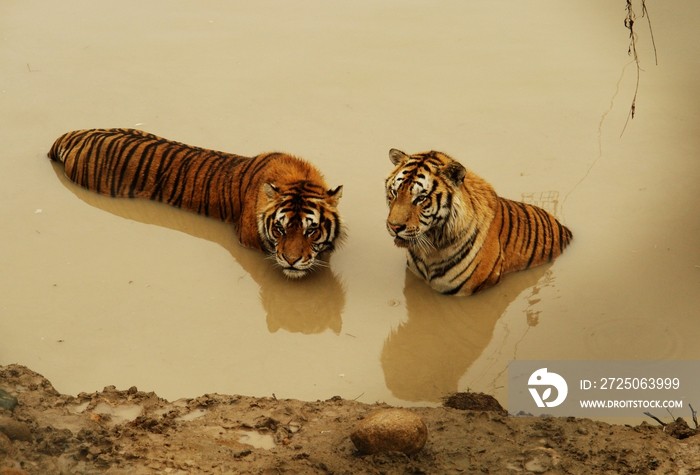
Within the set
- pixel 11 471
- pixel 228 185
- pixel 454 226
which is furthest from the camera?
pixel 228 185

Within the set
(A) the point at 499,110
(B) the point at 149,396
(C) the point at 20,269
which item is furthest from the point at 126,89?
(B) the point at 149,396

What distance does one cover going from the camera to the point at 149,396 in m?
4.30

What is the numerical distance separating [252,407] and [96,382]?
101cm

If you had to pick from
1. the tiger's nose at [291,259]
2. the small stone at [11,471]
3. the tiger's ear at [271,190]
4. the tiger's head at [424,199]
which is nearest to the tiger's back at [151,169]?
the tiger's ear at [271,190]

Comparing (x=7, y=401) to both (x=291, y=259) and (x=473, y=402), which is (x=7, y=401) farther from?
(x=473, y=402)

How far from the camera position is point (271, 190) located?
5.52m

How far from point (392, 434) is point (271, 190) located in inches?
97.3

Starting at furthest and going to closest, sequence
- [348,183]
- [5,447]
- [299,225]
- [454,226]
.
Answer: [348,183] → [299,225] → [454,226] → [5,447]

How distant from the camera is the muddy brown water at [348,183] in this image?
4875 mm

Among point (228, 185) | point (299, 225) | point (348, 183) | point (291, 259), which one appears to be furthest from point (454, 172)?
point (228, 185)

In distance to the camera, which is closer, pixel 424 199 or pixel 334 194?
pixel 424 199

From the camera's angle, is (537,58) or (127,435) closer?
(127,435)

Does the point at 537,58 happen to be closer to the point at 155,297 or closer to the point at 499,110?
the point at 499,110

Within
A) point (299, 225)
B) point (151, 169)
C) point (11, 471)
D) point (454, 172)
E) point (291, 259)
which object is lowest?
point (11, 471)
